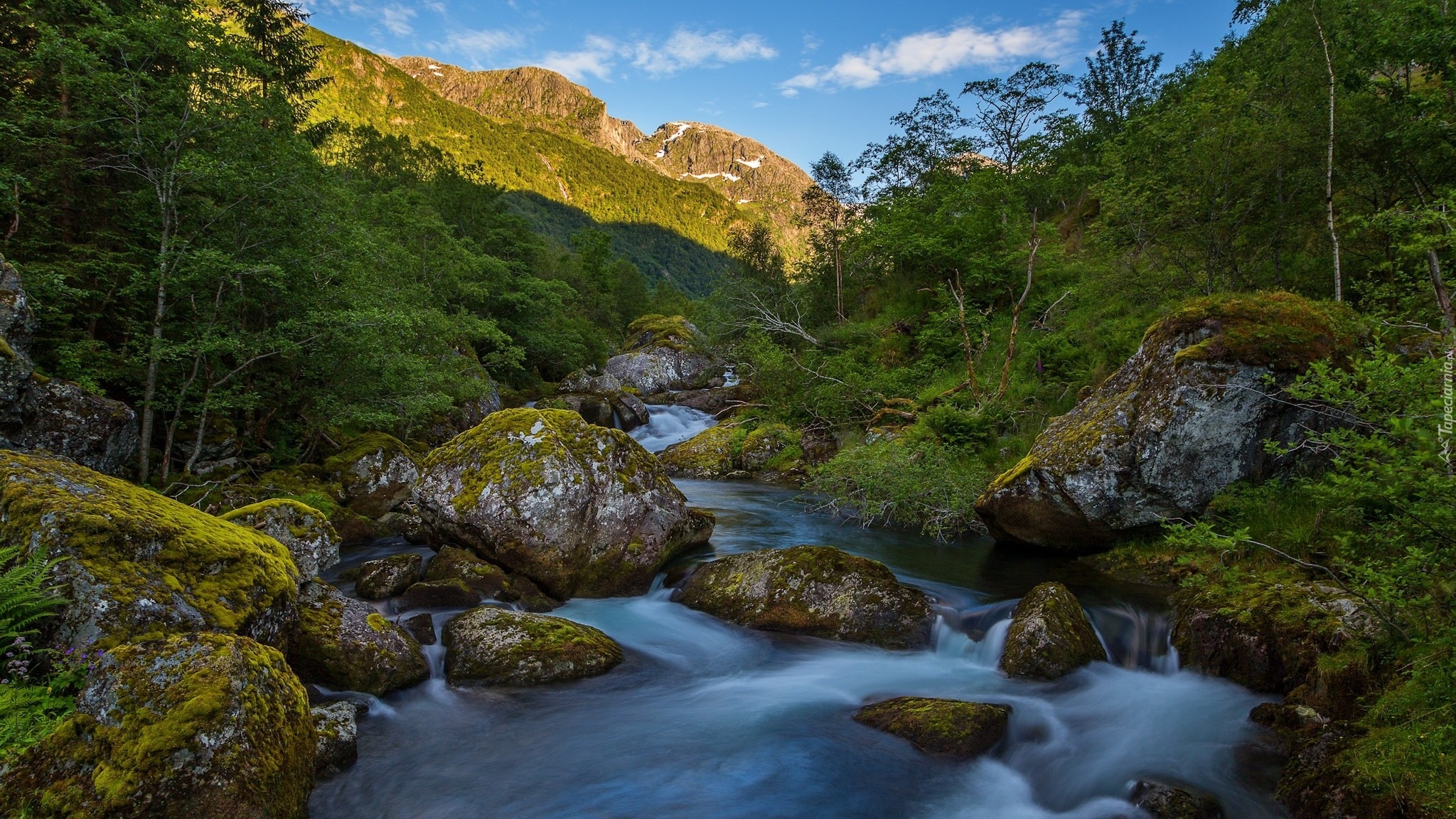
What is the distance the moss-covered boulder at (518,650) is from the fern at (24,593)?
357 centimetres

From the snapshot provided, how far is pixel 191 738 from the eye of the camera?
3.93 metres

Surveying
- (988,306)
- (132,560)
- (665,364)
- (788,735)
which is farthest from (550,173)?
(788,735)

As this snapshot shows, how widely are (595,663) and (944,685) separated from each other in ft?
13.7

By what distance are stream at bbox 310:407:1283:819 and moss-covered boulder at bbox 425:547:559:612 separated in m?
0.60

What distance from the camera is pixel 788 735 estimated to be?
Answer: 22.6 feet

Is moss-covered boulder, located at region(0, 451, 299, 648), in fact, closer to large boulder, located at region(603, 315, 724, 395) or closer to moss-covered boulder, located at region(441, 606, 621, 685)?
moss-covered boulder, located at region(441, 606, 621, 685)

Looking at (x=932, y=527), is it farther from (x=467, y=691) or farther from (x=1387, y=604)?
(x=467, y=691)

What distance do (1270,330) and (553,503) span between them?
1037 cm

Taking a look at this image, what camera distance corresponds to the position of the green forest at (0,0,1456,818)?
4684 mm

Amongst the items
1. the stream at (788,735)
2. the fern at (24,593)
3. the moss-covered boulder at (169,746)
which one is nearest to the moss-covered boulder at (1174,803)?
the stream at (788,735)

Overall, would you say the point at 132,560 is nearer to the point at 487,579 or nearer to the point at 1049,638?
the point at 487,579

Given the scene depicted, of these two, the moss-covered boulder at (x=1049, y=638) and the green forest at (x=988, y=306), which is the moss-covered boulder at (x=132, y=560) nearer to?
the green forest at (x=988, y=306)

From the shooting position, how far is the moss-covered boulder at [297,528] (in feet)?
25.4

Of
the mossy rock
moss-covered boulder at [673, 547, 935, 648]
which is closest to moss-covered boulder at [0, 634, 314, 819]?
moss-covered boulder at [673, 547, 935, 648]
